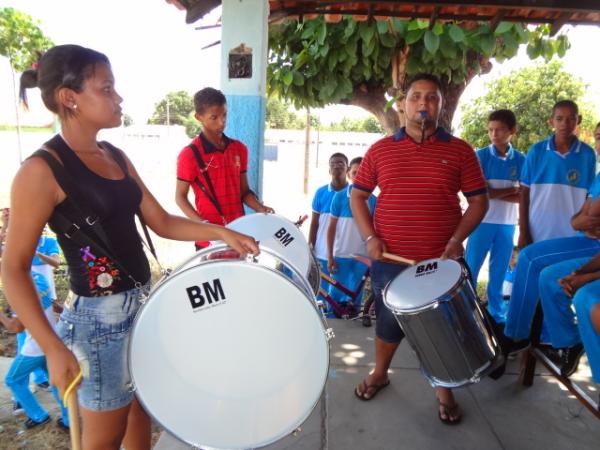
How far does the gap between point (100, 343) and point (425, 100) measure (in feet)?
6.61

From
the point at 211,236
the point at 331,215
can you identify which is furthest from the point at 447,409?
the point at 331,215

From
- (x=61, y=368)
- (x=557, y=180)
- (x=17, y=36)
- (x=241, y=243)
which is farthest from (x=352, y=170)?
(x=17, y=36)

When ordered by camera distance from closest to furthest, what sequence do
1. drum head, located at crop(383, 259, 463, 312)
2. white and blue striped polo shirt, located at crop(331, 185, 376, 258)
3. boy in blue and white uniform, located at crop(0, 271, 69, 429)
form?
drum head, located at crop(383, 259, 463, 312), boy in blue and white uniform, located at crop(0, 271, 69, 429), white and blue striped polo shirt, located at crop(331, 185, 376, 258)

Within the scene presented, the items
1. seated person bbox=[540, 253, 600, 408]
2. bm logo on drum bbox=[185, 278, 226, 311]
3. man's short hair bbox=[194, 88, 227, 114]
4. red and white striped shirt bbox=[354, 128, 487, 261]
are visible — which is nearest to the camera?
bm logo on drum bbox=[185, 278, 226, 311]

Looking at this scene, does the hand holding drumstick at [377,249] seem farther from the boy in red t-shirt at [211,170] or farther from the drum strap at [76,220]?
the drum strap at [76,220]

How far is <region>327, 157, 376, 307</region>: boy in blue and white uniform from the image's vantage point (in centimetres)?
438

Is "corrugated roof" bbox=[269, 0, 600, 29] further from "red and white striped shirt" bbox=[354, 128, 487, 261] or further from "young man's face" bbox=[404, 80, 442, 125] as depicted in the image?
"red and white striped shirt" bbox=[354, 128, 487, 261]

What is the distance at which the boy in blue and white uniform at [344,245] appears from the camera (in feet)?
14.4

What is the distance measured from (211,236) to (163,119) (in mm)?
56892

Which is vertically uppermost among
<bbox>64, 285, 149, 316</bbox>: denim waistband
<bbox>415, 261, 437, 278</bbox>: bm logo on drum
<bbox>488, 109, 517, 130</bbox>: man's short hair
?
<bbox>488, 109, 517, 130</bbox>: man's short hair

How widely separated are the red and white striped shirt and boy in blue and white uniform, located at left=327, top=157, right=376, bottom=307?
1.79 metres

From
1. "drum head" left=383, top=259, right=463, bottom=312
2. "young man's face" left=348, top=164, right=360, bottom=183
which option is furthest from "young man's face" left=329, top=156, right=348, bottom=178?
"drum head" left=383, top=259, right=463, bottom=312

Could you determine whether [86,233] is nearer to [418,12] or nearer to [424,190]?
[424,190]

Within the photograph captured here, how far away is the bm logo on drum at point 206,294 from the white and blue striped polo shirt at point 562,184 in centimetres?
312
